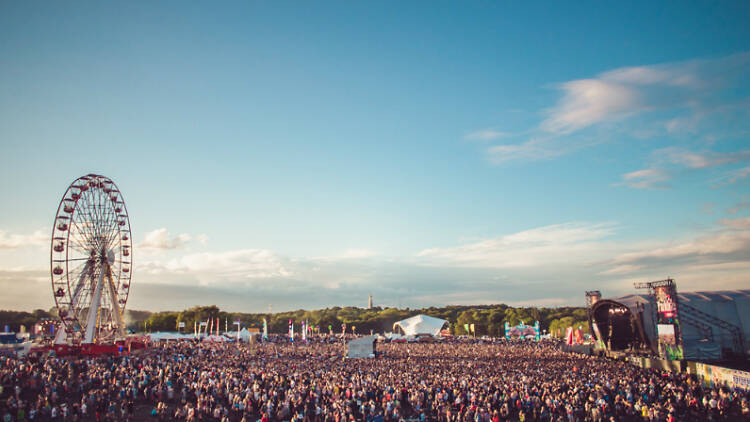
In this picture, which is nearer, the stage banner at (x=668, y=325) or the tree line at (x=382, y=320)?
the stage banner at (x=668, y=325)

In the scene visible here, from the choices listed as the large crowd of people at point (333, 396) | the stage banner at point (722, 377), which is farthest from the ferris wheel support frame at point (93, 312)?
the stage banner at point (722, 377)

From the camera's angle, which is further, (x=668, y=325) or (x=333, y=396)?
(x=668, y=325)

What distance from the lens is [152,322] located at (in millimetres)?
120375

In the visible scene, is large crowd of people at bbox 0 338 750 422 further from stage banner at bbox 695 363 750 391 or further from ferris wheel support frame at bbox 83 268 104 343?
ferris wheel support frame at bbox 83 268 104 343

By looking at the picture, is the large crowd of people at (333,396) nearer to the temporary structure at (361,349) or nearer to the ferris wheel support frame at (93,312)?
the ferris wheel support frame at (93,312)

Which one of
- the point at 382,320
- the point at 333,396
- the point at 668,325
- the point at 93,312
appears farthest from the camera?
the point at 382,320

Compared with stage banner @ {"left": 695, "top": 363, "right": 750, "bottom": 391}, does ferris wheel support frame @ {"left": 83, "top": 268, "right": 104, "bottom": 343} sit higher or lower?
higher

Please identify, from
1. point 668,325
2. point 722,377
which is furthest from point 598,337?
point 722,377

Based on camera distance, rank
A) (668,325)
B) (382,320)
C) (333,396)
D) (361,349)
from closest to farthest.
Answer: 1. (333,396)
2. (668,325)
3. (361,349)
4. (382,320)

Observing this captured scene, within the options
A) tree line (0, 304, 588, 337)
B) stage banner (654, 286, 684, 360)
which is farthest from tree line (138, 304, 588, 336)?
stage banner (654, 286, 684, 360)

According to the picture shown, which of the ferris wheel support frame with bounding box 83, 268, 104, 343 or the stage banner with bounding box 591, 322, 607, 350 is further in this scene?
the stage banner with bounding box 591, 322, 607, 350

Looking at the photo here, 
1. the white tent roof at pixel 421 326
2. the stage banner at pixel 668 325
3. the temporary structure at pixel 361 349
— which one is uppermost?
the stage banner at pixel 668 325

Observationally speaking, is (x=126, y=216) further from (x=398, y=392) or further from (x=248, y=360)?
(x=398, y=392)

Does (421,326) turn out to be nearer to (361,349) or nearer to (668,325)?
(361,349)
